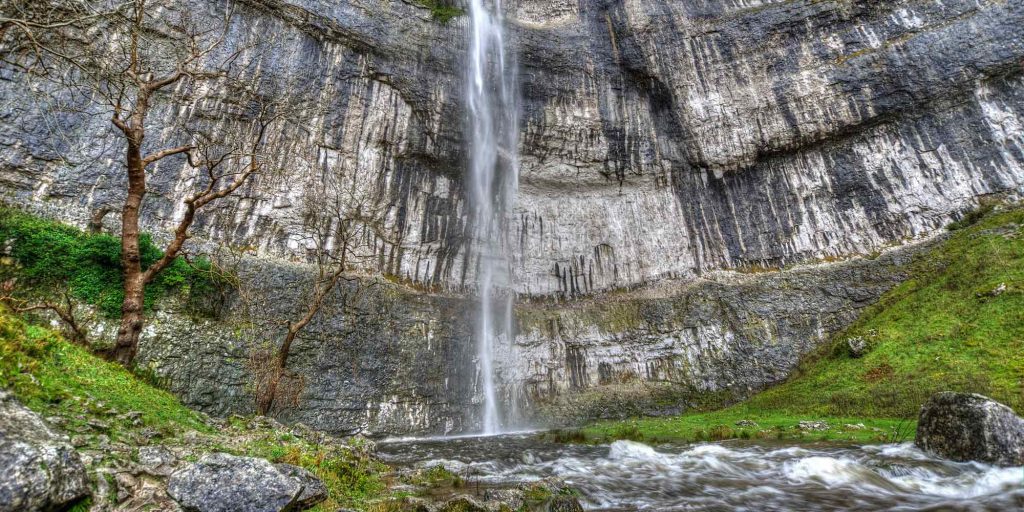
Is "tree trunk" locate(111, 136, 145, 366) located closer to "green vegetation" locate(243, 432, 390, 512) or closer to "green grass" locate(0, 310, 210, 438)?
"green grass" locate(0, 310, 210, 438)

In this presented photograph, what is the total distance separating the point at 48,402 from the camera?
5547mm

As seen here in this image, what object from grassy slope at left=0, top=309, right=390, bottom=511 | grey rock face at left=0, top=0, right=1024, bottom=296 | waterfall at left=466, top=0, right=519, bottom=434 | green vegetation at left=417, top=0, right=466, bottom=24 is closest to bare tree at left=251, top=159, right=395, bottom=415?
grey rock face at left=0, top=0, right=1024, bottom=296

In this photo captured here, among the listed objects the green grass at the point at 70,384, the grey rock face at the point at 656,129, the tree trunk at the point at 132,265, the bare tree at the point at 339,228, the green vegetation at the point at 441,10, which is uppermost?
the green vegetation at the point at 441,10

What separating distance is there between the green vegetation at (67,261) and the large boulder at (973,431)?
20609 mm

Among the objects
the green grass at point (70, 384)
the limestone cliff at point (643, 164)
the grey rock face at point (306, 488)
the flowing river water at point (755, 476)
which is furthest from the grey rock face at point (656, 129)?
the grey rock face at point (306, 488)

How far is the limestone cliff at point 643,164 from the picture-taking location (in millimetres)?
23312

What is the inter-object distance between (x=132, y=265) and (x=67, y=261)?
9611mm

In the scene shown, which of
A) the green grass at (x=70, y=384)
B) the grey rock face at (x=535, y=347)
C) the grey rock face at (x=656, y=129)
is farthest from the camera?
the grey rock face at (x=656, y=129)

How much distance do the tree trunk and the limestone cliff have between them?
393 inches

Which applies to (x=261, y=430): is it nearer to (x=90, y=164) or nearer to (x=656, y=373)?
(x=90, y=164)

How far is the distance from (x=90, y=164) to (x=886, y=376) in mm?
32334

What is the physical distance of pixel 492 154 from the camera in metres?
29.1

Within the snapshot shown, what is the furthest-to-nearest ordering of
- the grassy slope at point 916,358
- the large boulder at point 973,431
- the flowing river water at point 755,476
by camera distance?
the grassy slope at point 916,358, the large boulder at point 973,431, the flowing river water at point 755,476

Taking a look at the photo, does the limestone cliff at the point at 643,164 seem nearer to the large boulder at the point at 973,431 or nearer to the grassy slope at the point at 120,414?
the grassy slope at the point at 120,414
